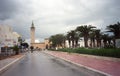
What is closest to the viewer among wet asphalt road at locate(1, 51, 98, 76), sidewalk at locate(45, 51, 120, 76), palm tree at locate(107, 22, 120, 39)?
sidewalk at locate(45, 51, 120, 76)

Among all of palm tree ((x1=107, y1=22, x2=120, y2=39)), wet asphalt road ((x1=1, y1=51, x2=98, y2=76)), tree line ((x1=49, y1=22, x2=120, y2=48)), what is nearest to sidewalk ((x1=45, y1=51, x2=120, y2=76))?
wet asphalt road ((x1=1, y1=51, x2=98, y2=76))

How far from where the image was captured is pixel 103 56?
31156 mm

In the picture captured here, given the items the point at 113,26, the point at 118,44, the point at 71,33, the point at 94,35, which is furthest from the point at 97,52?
the point at 71,33

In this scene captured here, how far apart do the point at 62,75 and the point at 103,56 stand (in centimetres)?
1656

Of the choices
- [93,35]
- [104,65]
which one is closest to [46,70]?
[104,65]

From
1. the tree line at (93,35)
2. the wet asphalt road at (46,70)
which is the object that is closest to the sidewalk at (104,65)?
the wet asphalt road at (46,70)

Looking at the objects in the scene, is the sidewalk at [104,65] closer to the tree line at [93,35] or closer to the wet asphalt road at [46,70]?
the wet asphalt road at [46,70]

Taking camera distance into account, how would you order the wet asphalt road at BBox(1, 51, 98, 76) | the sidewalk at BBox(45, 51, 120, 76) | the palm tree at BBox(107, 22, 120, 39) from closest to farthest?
the sidewalk at BBox(45, 51, 120, 76) < the wet asphalt road at BBox(1, 51, 98, 76) < the palm tree at BBox(107, 22, 120, 39)

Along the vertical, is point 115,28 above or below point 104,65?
above

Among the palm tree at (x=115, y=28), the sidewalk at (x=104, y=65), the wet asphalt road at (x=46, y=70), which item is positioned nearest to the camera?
the sidewalk at (x=104, y=65)

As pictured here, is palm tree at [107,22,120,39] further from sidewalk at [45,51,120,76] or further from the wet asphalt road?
the wet asphalt road

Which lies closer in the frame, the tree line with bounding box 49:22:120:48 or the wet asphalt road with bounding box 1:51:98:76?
the wet asphalt road with bounding box 1:51:98:76

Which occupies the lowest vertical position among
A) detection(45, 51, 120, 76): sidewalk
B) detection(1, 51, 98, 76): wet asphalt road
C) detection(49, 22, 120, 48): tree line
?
detection(1, 51, 98, 76): wet asphalt road

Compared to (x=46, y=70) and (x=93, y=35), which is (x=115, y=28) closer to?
(x=93, y=35)
